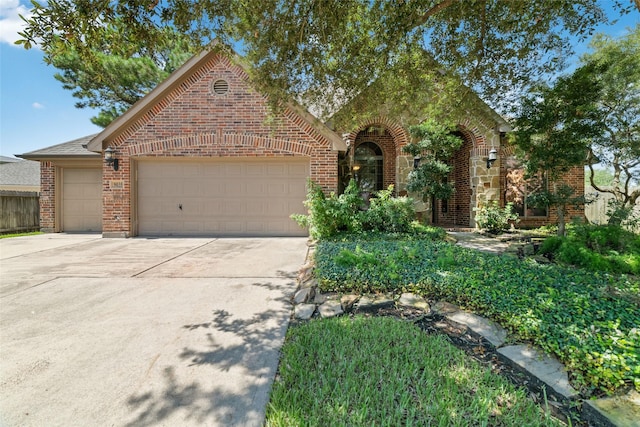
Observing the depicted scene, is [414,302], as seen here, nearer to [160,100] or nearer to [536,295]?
[536,295]

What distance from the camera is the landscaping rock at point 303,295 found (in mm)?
3352

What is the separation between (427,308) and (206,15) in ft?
17.9

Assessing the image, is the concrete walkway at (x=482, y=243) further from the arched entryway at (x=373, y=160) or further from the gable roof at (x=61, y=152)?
the gable roof at (x=61, y=152)

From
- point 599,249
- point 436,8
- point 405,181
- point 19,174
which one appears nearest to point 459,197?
point 405,181

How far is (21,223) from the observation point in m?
10.4

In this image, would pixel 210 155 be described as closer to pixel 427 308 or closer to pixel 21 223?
pixel 427 308

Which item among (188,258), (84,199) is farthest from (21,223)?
(188,258)

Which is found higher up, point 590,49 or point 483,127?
point 590,49

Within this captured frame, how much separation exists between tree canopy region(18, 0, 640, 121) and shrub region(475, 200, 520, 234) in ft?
13.0

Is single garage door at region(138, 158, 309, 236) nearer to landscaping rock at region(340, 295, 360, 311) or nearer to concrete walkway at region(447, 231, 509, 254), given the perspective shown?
concrete walkway at region(447, 231, 509, 254)

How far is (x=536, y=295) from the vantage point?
9.57 ft

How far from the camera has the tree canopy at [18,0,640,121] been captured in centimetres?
385

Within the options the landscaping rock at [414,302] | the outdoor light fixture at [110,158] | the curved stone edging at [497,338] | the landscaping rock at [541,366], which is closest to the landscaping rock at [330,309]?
the curved stone edging at [497,338]

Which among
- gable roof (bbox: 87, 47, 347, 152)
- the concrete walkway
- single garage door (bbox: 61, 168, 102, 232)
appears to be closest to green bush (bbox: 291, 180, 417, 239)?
the concrete walkway
